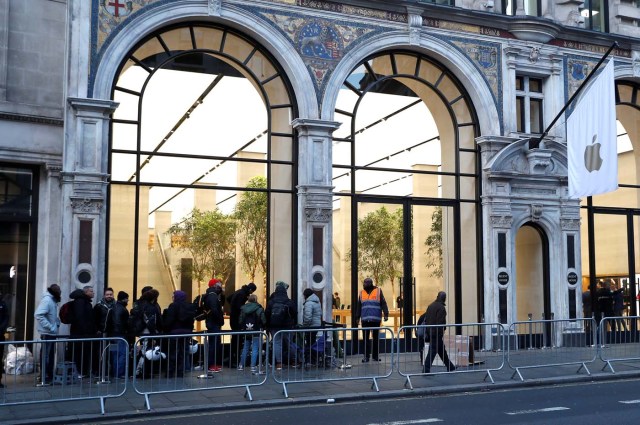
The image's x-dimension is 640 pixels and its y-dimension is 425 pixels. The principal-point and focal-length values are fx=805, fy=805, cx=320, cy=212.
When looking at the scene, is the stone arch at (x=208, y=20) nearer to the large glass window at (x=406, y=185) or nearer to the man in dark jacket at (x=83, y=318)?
the large glass window at (x=406, y=185)

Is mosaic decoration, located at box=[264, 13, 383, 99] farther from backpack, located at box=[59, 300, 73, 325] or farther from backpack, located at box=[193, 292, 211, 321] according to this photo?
backpack, located at box=[59, 300, 73, 325]

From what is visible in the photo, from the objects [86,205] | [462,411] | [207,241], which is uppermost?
[86,205]

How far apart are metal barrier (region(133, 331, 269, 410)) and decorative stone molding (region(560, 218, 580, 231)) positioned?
8.91 m

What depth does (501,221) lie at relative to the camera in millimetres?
19031

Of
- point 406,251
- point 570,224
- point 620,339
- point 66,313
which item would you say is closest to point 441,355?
point 620,339

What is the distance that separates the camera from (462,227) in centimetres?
1934

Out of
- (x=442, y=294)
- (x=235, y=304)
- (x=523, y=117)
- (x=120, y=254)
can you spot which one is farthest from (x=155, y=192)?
(x=523, y=117)

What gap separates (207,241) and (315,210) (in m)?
2.39

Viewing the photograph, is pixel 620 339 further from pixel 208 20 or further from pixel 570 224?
pixel 208 20

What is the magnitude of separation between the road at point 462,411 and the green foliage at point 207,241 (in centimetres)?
542

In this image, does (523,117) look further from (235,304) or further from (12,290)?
(12,290)

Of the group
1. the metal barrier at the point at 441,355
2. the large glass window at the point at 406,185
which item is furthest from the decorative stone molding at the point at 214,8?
the metal barrier at the point at 441,355

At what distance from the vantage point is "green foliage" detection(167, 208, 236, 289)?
16.6 m

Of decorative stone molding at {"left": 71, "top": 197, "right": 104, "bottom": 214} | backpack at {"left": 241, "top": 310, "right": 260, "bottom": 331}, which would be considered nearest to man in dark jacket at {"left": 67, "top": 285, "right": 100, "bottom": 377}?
decorative stone molding at {"left": 71, "top": 197, "right": 104, "bottom": 214}
